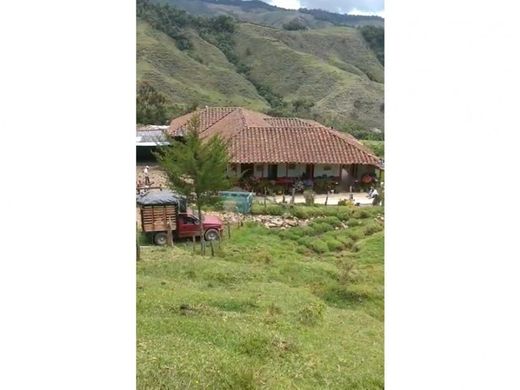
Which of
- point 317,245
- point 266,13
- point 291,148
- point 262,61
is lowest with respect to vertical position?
point 317,245

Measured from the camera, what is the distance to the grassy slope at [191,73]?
4801 mm

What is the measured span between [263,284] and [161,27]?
2149mm

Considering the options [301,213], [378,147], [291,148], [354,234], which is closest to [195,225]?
[301,213]

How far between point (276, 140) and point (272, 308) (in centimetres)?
122

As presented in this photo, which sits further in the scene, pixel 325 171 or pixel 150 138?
pixel 325 171

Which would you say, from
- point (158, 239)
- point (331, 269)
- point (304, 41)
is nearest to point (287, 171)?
point (331, 269)

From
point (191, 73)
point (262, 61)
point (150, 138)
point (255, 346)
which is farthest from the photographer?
point (262, 61)

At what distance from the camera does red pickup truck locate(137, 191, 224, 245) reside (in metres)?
4.52

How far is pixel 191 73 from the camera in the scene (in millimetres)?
5137

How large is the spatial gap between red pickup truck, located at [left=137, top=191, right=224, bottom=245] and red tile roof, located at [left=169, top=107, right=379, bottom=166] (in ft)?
1.57

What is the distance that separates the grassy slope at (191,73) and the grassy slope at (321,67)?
20cm

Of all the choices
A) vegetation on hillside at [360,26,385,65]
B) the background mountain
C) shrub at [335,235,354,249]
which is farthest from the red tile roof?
vegetation on hillside at [360,26,385,65]

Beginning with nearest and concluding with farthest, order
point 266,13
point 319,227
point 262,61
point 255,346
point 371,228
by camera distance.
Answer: point 255,346 < point 371,228 < point 319,227 < point 266,13 < point 262,61

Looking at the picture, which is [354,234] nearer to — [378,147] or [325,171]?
[325,171]
